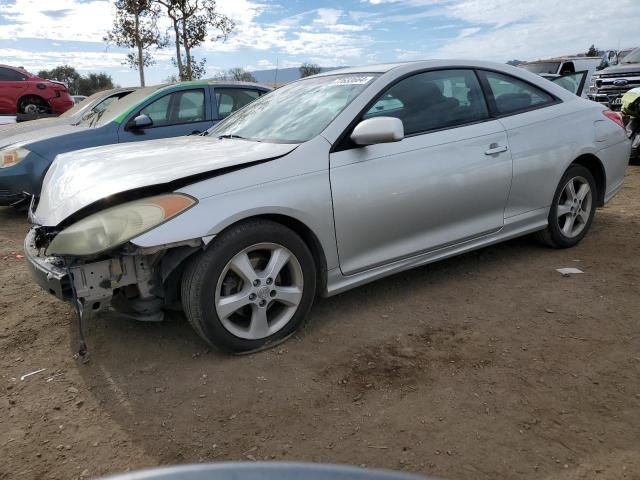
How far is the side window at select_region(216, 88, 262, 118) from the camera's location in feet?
23.0

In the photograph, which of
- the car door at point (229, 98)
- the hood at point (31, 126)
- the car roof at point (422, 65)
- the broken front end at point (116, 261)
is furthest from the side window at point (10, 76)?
the broken front end at point (116, 261)

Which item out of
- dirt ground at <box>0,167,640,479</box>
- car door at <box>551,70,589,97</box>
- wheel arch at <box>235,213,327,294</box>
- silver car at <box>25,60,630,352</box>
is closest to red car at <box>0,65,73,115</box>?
dirt ground at <box>0,167,640,479</box>

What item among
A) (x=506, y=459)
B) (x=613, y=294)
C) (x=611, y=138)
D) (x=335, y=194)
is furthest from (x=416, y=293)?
(x=611, y=138)

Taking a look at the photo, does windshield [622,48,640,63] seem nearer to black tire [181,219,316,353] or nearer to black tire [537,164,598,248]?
black tire [537,164,598,248]

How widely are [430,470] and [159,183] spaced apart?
187 cm

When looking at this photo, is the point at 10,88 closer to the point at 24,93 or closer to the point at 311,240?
the point at 24,93

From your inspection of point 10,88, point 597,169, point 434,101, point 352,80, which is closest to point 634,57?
point 597,169

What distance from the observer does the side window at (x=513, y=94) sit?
4.10 metres

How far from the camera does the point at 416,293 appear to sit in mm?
3838

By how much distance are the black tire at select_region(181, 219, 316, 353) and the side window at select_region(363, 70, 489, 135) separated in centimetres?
100

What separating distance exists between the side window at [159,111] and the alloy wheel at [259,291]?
4.26 meters

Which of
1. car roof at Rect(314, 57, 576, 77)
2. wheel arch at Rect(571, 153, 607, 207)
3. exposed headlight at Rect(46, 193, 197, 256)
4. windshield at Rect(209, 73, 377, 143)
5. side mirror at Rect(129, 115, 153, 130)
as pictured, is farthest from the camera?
side mirror at Rect(129, 115, 153, 130)

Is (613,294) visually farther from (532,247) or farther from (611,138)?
(611,138)

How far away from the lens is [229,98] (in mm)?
7105
